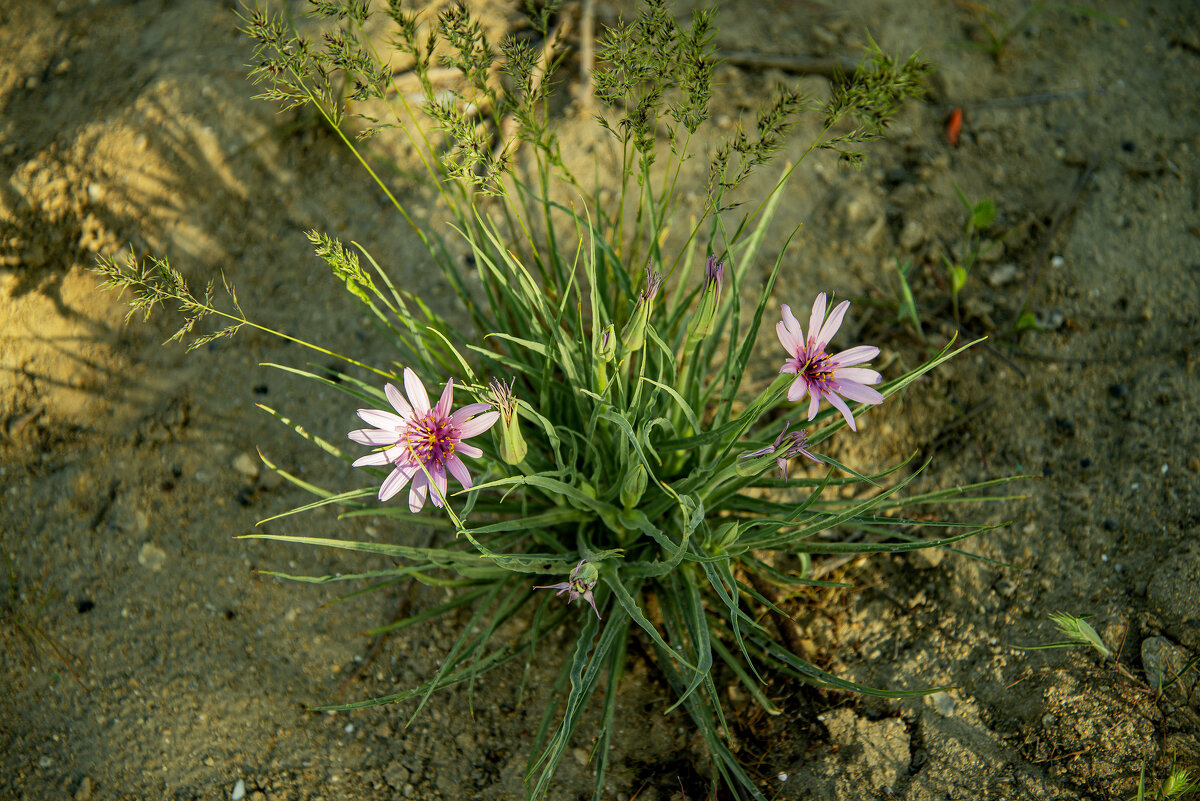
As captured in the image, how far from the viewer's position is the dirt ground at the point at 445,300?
6.67 ft

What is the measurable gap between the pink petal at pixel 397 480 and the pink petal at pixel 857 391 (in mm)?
969

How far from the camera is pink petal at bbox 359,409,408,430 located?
5.16 ft

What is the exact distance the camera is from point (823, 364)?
1693mm

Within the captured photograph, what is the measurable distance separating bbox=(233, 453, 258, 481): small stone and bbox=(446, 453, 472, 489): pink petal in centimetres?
123

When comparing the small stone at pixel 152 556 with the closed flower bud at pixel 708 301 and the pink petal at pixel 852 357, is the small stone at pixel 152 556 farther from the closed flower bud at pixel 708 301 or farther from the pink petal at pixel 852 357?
the pink petal at pixel 852 357

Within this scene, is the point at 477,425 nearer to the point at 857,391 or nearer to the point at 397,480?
the point at 397,480

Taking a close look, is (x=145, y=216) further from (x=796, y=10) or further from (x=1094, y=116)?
(x=1094, y=116)

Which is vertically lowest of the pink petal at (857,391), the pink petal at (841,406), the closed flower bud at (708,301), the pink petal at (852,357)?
the pink petal at (857,391)

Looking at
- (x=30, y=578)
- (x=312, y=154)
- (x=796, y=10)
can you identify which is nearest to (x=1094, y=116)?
(x=796, y=10)

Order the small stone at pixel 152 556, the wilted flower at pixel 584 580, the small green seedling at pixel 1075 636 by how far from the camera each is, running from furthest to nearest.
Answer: the small stone at pixel 152 556 → the small green seedling at pixel 1075 636 → the wilted flower at pixel 584 580

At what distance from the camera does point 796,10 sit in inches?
128

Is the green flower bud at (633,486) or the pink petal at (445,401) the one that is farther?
the green flower bud at (633,486)

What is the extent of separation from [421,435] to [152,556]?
135 centimetres

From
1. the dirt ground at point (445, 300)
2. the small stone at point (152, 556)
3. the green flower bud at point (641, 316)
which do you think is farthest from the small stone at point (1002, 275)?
the small stone at point (152, 556)
